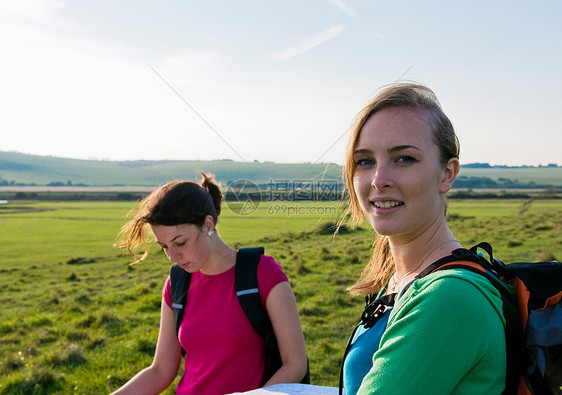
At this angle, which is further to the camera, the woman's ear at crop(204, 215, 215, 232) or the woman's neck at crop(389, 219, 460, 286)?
the woman's ear at crop(204, 215, 215, 232)

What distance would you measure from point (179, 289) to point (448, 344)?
2.49 meters

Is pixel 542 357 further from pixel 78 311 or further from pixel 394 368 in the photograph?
pixel 78 311

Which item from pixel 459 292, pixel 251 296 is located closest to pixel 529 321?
pixel 459 292

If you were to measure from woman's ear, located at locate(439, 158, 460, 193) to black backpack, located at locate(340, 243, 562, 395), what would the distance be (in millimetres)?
413

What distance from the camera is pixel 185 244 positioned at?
3.47m

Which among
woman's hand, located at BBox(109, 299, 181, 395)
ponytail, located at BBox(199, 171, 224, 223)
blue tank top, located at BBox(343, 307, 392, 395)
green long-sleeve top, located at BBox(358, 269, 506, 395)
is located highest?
ponytail, located at BBox(199, 171, 224, 223)

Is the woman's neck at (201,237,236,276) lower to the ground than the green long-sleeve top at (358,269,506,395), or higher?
lower

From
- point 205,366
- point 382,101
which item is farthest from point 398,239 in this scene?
point 205,366

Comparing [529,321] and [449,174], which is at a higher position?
[449,174]

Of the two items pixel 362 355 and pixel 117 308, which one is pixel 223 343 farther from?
pixel 117 308

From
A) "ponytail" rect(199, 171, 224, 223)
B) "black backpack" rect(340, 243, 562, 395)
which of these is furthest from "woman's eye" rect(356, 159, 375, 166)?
"ponytail" rect(199, 171, 224, 223)

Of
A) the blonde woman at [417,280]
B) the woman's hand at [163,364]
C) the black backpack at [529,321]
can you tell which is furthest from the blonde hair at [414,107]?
the woman's hand at [163,364]

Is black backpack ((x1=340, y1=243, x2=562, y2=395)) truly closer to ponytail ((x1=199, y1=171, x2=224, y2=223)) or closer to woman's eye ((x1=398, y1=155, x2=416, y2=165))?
woman's eye ((x1=398, y1=155, x2=416, y2=165))

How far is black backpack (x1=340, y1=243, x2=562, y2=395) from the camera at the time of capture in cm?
138
